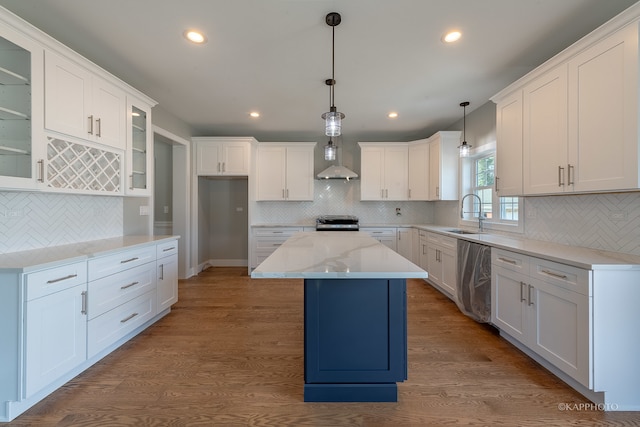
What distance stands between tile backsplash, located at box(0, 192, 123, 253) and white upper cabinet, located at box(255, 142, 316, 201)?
8.02 ft

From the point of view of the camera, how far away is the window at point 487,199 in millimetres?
3164

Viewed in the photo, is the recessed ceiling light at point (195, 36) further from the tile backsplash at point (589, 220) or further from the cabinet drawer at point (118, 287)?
the tile backsplash at point (589, 220)

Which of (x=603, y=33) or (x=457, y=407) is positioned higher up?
(x=603, y=33)

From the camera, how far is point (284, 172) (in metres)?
5.01

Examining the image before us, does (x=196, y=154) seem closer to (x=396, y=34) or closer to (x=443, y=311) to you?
(x=396, y=34)

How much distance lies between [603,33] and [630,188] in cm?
103

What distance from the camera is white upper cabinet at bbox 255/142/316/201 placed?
16.4 ft

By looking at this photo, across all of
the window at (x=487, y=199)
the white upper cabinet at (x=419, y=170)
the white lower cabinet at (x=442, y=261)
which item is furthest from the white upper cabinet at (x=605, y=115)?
the white upper cabinet at (x=419, y=170)

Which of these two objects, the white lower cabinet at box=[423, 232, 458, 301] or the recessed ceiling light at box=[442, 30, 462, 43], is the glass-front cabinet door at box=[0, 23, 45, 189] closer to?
the recessed ceiling light at box=[442, 30, 462, 43]

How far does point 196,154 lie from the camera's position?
463cm

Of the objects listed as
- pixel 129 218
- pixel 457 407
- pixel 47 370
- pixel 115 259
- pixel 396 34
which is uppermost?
pixel 396 34

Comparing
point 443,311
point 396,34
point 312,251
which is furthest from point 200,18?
point 443,311

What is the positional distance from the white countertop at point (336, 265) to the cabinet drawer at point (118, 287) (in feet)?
4.68

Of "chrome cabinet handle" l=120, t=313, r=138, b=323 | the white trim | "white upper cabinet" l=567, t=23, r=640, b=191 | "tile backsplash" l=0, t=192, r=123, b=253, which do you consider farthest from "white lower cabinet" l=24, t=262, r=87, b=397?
"white upper cabinet" l=567, t=23, r=640, b=191
